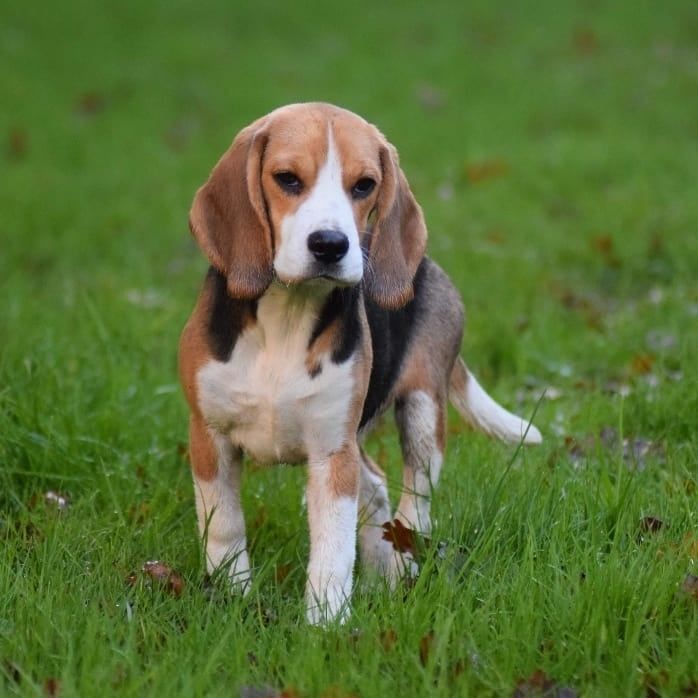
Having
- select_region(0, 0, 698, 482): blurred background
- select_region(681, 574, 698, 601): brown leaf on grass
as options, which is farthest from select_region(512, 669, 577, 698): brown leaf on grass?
select_region(0, 0, 698, 482): blurred background

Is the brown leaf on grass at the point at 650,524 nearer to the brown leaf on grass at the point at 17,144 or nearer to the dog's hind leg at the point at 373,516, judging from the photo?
the dog's hind leg at the point at 373,516

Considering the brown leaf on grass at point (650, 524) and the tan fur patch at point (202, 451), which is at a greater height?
the tan fur patch at point (202, 451)

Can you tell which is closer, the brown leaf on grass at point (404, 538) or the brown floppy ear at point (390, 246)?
the brown floppy ear at point (390, 246)

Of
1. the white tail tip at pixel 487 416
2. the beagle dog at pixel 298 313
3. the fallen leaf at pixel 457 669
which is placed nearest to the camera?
the fallen leaf at pixel 457 669

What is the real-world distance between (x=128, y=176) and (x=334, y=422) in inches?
305

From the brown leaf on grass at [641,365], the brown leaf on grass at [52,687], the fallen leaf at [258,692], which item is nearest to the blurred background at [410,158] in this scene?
the brown leaf on grass at [641,365]

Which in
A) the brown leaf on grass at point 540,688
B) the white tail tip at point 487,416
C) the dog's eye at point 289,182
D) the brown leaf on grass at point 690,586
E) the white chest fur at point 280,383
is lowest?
the white tail tip at point 487,416

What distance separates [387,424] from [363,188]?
2142 millimetres

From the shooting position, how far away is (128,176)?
11242mm

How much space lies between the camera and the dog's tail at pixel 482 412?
4.85m

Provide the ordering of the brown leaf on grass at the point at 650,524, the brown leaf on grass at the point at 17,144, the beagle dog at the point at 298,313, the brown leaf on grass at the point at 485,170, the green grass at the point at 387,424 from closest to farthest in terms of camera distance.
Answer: the green grass at the point at 387,424 < the beagle dog at the point at 298,313 < the brown leaf on grass at the point at 650,524 < the brown leaf on grass at the point at 485,170 < the brown leaf on grass at the point at 17,144

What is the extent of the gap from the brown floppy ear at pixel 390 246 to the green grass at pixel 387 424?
0.77 meters

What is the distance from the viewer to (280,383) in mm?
3854

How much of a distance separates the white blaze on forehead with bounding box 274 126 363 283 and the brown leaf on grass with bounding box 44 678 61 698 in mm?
1236
